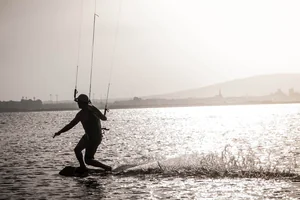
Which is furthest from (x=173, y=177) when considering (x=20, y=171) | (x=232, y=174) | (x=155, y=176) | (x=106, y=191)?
(x=20, y=171)

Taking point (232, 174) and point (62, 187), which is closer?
point (62, 187)

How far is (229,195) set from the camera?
609 inches

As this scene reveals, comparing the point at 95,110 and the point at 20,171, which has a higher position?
the point at 95,110

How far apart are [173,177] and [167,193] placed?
338cm

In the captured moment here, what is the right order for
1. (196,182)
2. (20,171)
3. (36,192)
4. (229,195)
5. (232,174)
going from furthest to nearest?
(20,171) → (232,174) → (196,182) → (36,192) → (229,195)

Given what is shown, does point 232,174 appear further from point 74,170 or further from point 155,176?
point 74,170

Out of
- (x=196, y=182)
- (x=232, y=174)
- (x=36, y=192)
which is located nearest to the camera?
(x=36, y=192)

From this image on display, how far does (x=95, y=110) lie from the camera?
1870 cm

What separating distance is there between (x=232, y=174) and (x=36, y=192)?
7285 mm

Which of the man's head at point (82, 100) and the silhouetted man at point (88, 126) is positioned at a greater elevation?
the man's head at point (82, 100)

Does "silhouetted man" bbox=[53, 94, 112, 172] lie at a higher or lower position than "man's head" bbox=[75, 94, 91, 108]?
lower

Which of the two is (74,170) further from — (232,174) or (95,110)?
(232,174)

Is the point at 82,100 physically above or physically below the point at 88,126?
above

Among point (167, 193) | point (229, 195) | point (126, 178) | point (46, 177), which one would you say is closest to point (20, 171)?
point (46, 177)
